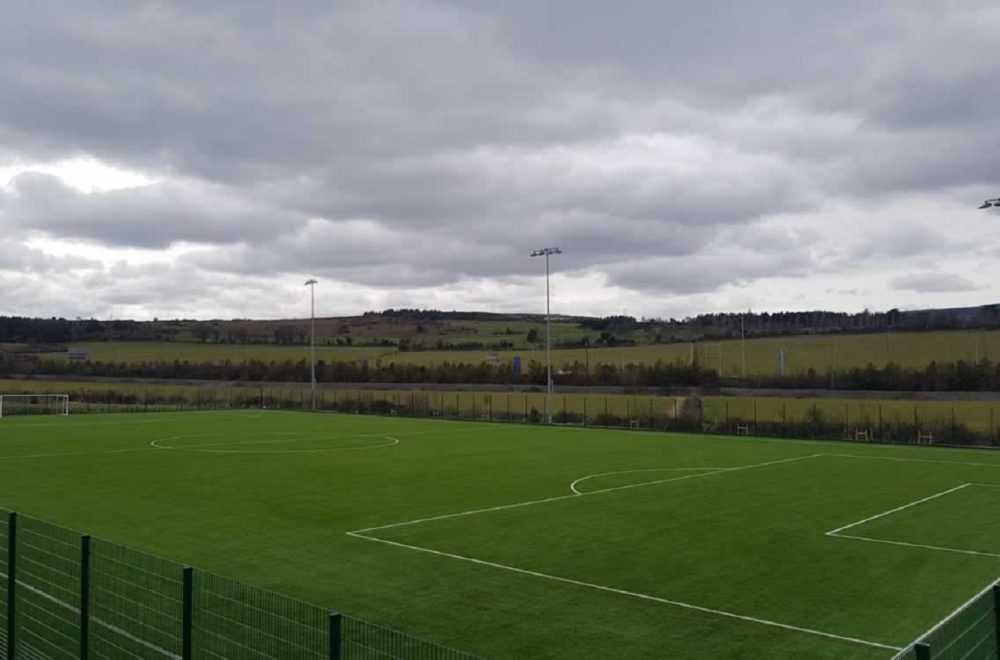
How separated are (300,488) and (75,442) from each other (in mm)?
20900

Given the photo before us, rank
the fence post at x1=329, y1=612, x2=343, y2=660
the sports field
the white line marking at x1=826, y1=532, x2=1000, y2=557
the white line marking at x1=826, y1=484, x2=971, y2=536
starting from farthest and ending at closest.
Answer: the white line marking at x1=826, y1=484, x2=971, y2=536 < the white line marking at x1=826, y1=532, x2=1000, y2=557 < the sports field < the fence post at x1=329, y1=612, x2=343, y2=660

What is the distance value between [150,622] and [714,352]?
298 feet

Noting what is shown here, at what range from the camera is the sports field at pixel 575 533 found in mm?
11773

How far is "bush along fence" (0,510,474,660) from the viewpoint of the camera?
9766 mm

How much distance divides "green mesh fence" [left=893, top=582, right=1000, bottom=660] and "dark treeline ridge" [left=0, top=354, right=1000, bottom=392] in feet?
213

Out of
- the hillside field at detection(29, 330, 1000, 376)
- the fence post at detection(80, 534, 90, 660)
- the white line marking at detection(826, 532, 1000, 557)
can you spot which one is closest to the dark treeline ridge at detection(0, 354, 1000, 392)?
the hillside field at detection(29, 330, 1000, 376)

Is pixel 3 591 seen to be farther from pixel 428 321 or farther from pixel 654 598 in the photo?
pixel 428 321

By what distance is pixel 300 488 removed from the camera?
81.9 feet

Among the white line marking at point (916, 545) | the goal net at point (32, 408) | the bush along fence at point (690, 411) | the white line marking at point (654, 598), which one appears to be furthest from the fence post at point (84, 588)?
the goal net at point (32, 408)

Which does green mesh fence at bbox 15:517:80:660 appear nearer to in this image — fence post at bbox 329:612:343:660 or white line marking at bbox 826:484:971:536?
fence post at bbox 329:612:343:660

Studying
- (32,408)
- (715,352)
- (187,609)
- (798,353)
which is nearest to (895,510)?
(187,609)

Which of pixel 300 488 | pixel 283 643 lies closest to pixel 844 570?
pixel 283 643

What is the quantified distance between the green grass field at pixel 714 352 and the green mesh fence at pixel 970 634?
238 feet

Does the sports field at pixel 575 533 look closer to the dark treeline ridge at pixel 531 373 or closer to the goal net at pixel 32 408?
the dark treeline ridge at pixel 531 373
